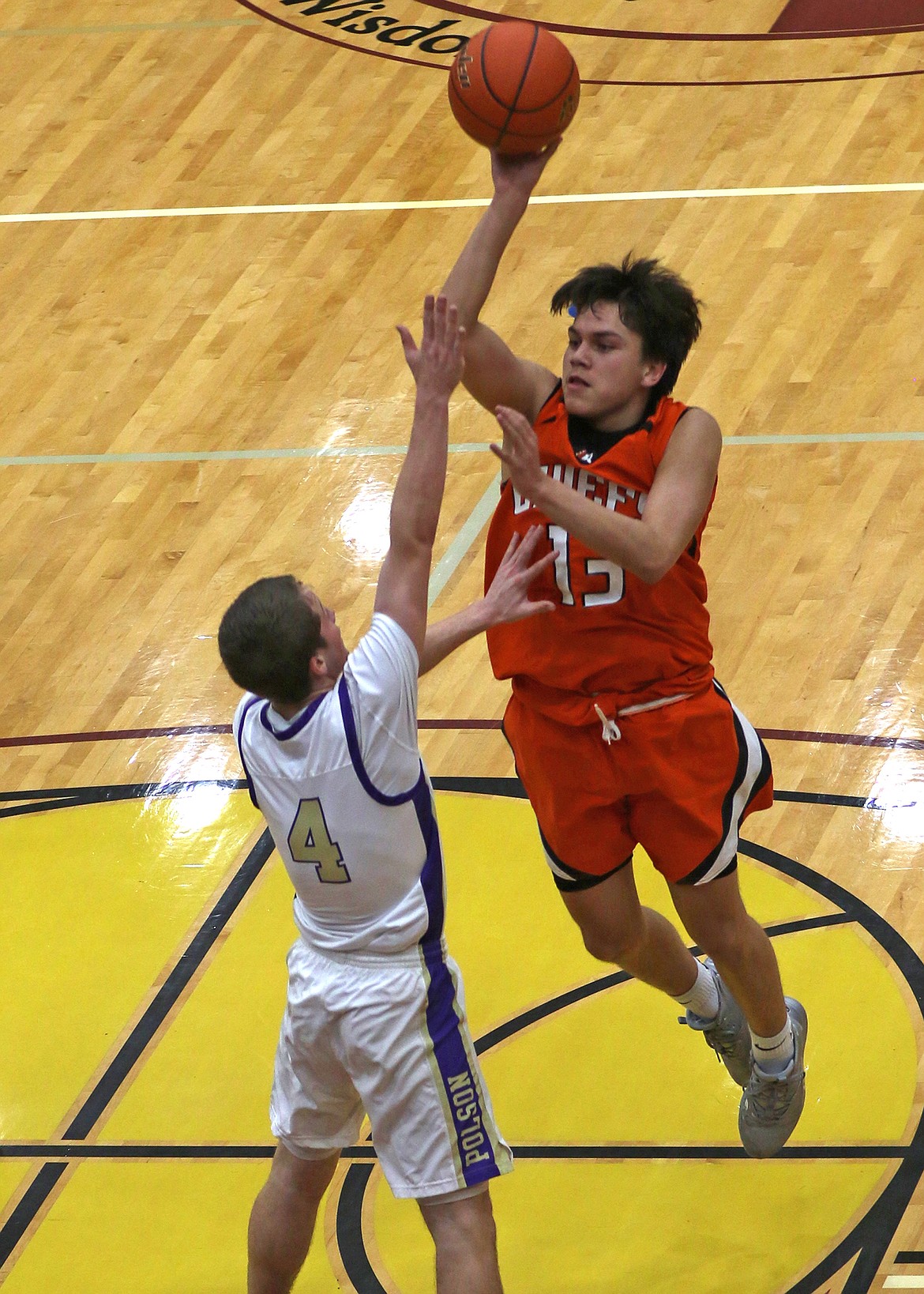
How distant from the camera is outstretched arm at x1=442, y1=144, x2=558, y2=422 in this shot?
3.94m

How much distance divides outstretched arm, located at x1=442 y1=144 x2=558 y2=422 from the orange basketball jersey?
2.6 inches

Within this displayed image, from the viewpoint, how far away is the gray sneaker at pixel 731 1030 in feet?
15.3

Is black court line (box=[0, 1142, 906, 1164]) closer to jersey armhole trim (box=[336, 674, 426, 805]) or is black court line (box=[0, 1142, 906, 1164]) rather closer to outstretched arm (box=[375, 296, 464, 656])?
jersey armhole trim (box=[336, 674, 426, 805])

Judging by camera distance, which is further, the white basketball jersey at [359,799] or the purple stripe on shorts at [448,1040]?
the purple stripe on shorts at [448,1040]

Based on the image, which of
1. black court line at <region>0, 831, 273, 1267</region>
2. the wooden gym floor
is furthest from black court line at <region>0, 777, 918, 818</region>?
black court line at <region>0, 831, 273, 1267</region>

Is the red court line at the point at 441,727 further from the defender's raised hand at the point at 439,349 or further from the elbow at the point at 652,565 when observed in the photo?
the defender's raised hand at the point at 439,349

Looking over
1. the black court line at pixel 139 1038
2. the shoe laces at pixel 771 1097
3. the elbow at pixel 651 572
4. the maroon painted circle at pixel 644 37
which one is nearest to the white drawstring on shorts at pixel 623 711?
the elbow at pixel 651 572

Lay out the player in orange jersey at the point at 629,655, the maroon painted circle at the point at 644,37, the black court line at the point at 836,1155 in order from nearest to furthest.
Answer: the player in orange jersey at the point at 629,655 → the black court line at the point at 836,1155 → the maroon painted circle at the point at 644,37

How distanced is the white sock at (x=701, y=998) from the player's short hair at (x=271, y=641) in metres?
1.56

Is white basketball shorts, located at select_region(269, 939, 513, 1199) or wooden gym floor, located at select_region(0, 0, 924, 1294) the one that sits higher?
white basketball shorts, located at select_region(269, 939, 513, 1199)

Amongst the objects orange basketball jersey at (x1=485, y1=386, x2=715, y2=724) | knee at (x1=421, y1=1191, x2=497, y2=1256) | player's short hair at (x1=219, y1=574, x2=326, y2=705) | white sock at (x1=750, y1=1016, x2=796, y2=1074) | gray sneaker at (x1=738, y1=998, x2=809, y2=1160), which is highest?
player's short hair at (x1=219, y1=574, x2=326, y2=705)

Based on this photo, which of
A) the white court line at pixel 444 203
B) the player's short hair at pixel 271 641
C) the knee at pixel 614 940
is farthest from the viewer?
the white court line at pixel 444 203

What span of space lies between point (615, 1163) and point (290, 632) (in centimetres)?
188

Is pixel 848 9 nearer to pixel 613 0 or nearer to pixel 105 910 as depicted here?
pixel 613 0
